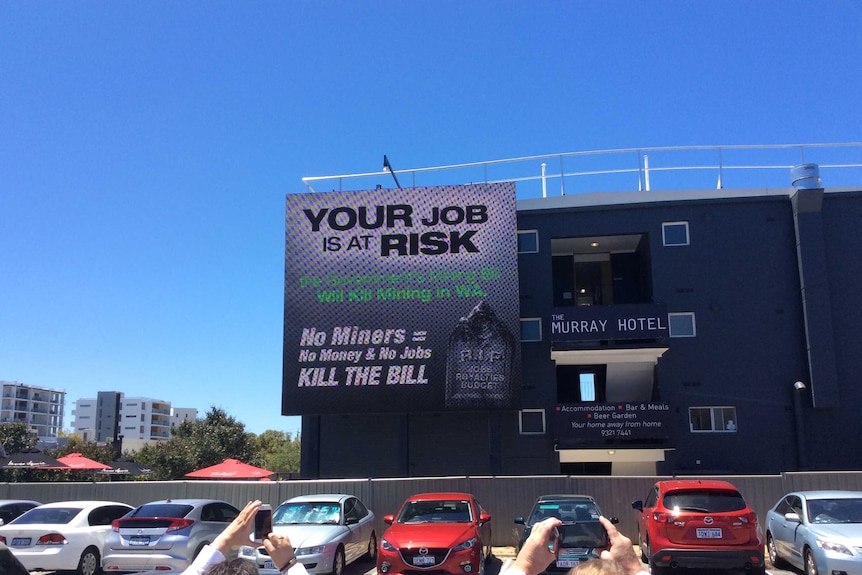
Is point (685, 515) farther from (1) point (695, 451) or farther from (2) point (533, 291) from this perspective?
(2) point (533, 291)

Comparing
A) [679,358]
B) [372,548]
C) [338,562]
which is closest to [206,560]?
[338,562]

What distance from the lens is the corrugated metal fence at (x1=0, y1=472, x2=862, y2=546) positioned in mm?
18484

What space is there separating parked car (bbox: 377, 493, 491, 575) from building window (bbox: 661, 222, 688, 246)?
1533 cm

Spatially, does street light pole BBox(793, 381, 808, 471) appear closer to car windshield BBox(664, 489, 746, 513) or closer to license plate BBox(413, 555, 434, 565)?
car windshield BBox(664, 489, 746, 513)

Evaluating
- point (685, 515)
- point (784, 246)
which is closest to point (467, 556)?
point (685, 515)

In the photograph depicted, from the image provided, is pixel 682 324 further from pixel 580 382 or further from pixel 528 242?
pixel 528 242

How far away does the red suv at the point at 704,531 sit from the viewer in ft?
41.1

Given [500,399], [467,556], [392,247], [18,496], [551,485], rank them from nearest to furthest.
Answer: [467,556], [551,485], [18,496], [500,399], [392,247]

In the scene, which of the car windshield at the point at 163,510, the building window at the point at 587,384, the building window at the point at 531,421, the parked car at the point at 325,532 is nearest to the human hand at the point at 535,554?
the parked car at the point at 325,532

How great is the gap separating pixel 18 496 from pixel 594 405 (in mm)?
17472

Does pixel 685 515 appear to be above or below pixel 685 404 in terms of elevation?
below

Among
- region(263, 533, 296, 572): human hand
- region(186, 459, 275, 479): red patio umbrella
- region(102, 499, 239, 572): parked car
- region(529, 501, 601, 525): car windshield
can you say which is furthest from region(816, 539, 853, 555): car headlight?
region(186, 459, 275, 479): red patio umbrella

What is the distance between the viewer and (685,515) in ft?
42.3

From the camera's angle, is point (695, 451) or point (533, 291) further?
point (533, 291)
